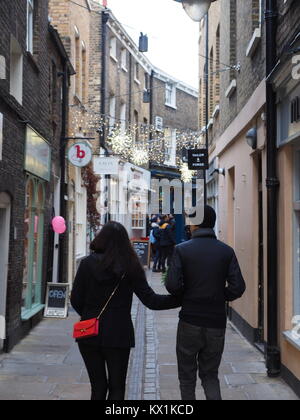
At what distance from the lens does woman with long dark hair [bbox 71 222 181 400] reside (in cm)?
451

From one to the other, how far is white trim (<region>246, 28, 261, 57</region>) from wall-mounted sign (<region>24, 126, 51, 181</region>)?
369 centimetres

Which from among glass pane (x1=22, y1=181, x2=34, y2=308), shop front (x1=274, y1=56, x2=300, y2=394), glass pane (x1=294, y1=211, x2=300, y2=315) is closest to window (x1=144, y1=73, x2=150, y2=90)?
glass pane (x1=22, y1=181, x2=34, y2=308)

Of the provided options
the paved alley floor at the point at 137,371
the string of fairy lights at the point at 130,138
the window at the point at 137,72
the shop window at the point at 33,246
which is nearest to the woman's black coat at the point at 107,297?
the paved alley floor at the point at 137,371

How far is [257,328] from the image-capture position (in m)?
9.15

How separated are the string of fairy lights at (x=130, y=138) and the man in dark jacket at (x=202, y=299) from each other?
11143 millimetres

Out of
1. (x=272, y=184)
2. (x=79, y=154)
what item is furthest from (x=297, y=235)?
(x=79, y=154)

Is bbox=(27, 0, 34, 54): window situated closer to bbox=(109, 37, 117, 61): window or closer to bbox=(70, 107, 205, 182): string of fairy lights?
bbox=(70, 107, 205, 182): string of fairy lights

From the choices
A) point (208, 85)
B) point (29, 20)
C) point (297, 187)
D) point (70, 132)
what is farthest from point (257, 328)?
point (208, 85)

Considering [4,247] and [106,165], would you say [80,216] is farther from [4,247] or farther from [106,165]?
[4,247]

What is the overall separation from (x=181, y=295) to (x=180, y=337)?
383 millimetres

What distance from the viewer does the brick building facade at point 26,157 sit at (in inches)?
339

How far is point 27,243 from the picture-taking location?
10750mm

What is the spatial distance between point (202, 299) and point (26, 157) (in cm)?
558

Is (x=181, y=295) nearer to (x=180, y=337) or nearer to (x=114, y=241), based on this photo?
(x=180, y=337)
